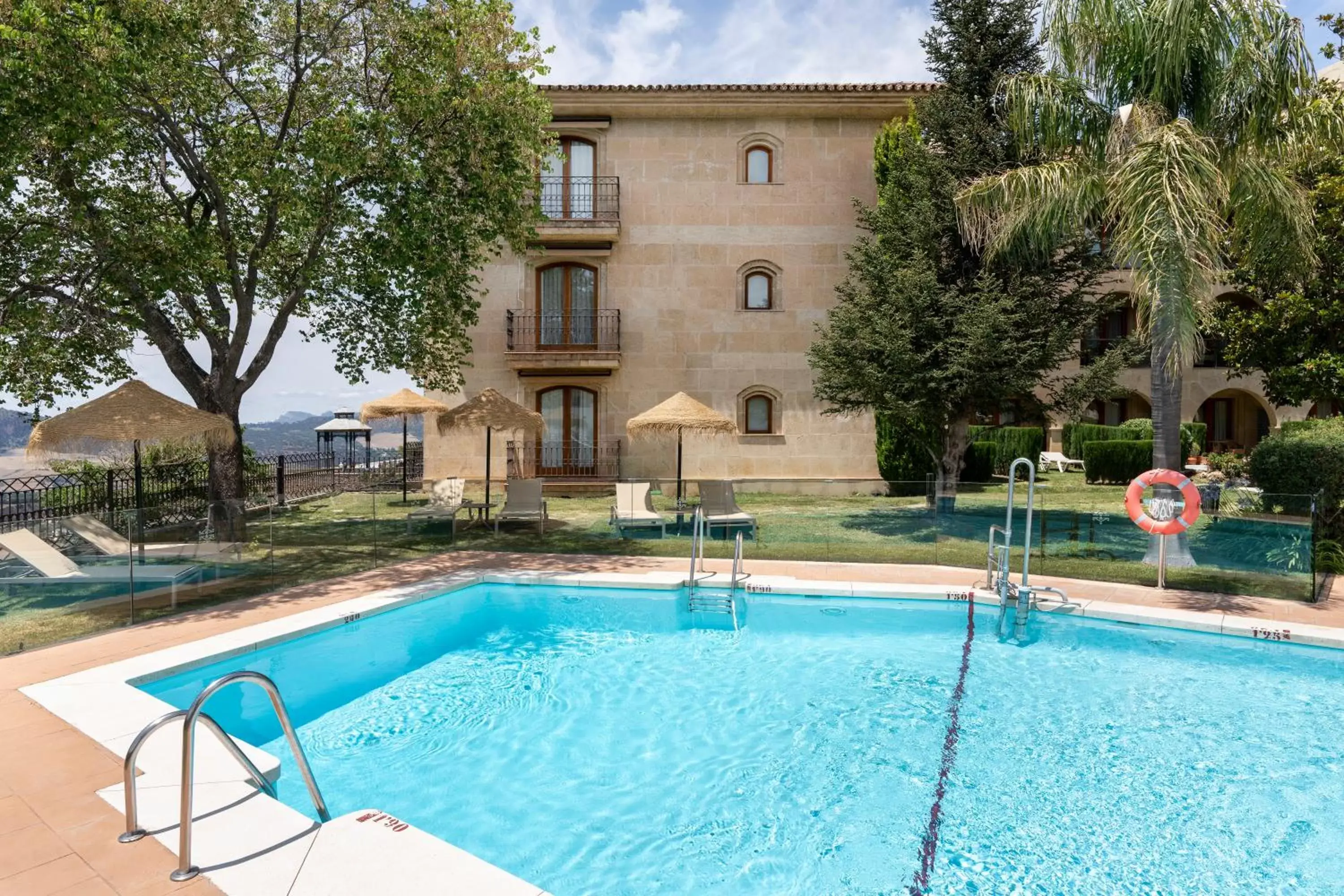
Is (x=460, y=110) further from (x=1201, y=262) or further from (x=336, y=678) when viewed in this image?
(x=1201, y=262)

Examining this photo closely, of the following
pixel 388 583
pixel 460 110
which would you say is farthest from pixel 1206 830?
pixel 460 110

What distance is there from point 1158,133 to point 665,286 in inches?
487

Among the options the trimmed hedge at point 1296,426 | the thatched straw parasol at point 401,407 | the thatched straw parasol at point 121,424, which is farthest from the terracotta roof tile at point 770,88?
the thatched straw parasol at point 121,424

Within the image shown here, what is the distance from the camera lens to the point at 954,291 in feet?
43.4

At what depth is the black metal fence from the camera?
34.4ft

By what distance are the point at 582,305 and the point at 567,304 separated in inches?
15.0

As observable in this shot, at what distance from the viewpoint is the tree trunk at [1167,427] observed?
916 cm

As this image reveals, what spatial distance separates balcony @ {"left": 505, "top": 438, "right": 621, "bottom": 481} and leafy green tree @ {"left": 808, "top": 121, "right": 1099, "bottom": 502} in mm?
6638

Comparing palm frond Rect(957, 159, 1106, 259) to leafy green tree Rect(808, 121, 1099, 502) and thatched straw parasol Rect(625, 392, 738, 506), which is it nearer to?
leafy green tree Rect(808, 121, 1099, 502)

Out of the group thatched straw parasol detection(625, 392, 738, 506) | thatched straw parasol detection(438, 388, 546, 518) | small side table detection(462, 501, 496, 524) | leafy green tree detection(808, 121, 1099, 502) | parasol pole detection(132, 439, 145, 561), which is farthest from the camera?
thatched straw parasol detection(625, 392, 738, 506)

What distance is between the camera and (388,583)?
30.7ft

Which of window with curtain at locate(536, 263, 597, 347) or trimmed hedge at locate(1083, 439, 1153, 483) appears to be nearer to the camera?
trimmed hedge at locate(1083, 439, 1153, 483)

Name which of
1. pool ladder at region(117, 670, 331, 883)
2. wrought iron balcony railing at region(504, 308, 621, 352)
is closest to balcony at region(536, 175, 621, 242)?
wrought iron balcony railing at region(504, 308, 621, 352)

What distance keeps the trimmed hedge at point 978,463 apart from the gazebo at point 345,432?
61.2 ft
